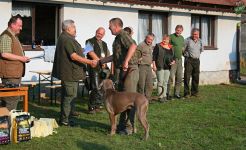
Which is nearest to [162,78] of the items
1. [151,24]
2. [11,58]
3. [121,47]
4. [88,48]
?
[88,48]

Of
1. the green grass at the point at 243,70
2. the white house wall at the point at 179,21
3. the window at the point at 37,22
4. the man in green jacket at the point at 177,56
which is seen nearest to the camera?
the window at the point at 37,22

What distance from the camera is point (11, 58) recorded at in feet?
24.3

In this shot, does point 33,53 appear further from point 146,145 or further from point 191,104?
point 146,145

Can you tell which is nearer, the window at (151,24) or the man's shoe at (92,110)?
the man's shoe at (92,110)

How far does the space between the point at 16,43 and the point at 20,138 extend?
1.69 metres

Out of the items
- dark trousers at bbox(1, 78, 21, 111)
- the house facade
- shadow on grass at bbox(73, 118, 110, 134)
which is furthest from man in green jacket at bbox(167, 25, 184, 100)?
dark trousers at bbox(1, 78, 21, 111)

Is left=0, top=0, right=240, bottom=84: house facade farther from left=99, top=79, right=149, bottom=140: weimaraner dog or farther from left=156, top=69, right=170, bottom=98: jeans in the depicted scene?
left=99, top=79, right=149, bottom=140: weimaraner dog

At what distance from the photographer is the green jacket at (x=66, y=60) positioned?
803 centimetres

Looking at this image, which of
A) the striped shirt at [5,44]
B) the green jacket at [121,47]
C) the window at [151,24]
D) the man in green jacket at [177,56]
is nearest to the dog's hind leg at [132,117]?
the green jacket at [121,47]

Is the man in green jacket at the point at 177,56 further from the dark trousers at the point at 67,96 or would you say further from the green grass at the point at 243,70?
the green grass at the point at 243,70

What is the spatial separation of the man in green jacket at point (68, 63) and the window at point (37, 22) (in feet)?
12.8

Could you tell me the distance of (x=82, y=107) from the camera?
10.9 metres

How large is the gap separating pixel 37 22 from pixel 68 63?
455cm

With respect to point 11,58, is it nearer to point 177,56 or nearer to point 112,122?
point 112,122
